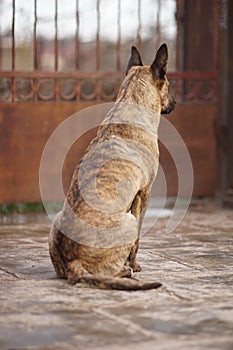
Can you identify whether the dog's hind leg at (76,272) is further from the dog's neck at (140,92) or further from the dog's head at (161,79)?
the dog's head at (161,79)

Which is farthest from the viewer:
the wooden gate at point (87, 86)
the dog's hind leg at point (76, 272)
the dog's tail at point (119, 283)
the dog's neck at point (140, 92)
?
the wooden gate at point (87, 86)

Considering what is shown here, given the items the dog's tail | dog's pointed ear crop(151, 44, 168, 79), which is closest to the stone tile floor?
the dog's tail

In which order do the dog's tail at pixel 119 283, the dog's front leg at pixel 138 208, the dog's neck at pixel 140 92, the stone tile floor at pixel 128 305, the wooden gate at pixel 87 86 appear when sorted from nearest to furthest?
the stone tile floor at pixel 128 305 → the dog's tail at pixel 119 283 → the dog's front leg at pixel 138 208 → the dog's neck at pixel 140 92 → the wooden gate at pixel 87 86

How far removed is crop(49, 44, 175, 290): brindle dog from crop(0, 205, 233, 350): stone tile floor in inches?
5.1

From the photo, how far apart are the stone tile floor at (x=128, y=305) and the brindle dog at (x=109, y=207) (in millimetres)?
129

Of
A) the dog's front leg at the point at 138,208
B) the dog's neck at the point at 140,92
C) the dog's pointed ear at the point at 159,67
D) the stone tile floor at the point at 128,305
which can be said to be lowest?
the stone tile floor at the point at 128,305

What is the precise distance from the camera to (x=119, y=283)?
13.2ft

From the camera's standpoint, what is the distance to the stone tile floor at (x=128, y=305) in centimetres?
317

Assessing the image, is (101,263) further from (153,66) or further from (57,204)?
(57,204)

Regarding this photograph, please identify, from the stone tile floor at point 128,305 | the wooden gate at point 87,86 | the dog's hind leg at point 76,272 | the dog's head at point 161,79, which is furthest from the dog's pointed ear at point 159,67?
the wooden gate at point 87,86

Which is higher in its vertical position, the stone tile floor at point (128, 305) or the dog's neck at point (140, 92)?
the dog's neck at point (140, 92)

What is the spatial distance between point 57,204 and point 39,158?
463 millimetres

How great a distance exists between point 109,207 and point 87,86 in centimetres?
381

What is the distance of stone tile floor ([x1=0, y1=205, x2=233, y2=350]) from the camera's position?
10.4 feet
